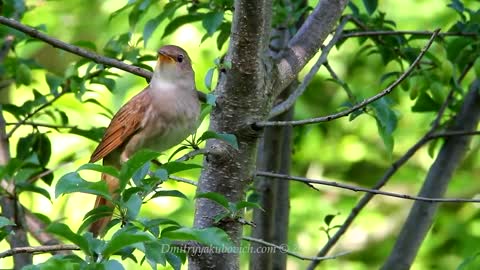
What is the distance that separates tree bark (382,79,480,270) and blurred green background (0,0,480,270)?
3.43 ft

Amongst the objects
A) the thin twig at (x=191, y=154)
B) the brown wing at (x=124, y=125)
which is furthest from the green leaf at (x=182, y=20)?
the thin twig at (x=191, y=154)

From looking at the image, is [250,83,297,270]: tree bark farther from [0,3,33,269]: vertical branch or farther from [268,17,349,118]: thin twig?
[0,3,33,269]: vertical branch

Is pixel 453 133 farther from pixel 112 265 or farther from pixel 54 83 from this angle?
pixel 112 265

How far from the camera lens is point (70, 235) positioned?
7.42ft

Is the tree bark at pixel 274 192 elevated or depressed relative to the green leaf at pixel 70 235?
elevated

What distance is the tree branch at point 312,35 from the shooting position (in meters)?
3.30

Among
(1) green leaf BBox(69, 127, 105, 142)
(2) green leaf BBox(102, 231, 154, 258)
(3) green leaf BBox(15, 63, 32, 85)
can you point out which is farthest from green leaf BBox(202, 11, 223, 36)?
(2) green leaf BBox(102, 231, 154, 258)

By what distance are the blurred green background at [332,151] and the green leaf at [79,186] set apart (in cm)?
289

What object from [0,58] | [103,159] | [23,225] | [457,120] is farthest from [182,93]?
[457,120]

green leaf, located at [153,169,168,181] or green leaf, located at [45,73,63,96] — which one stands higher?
green leaf, located at [45,73,63,96]

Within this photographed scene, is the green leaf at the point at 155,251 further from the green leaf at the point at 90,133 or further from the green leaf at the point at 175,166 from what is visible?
the green leaf at the point at 90,133

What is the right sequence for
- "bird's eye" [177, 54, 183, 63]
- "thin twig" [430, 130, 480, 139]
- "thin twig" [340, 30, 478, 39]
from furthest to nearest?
"thin twig" [430, 130, 480, 139]
"bird's eye" [177, 54, 183, 63]
"thin twig" [340, 30, 478, 39]

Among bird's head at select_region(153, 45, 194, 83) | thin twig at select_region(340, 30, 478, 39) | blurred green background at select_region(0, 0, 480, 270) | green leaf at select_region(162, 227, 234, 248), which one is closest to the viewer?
green leaf at select_region(162, 227, 234, 248)

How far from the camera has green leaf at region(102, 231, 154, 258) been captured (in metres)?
2.13
